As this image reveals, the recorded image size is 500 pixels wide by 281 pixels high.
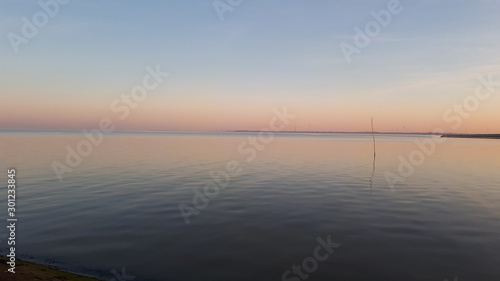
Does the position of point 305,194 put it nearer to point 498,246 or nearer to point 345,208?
point 345,208

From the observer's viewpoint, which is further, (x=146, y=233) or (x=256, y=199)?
(x=256, y=199)

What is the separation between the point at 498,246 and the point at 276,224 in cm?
1085

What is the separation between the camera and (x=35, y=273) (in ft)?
31.1

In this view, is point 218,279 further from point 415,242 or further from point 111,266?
point 415,242

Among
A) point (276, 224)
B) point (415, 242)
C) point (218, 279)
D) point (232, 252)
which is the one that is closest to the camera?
point (218, 279)

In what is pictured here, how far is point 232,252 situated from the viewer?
41.7ft

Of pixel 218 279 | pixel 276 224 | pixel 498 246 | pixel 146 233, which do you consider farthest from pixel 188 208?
pixel 498 246

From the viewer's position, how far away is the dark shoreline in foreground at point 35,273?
29.0ft

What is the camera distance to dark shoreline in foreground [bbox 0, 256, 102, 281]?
8.83m

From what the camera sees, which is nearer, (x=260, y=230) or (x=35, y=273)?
(x=35, y=273)

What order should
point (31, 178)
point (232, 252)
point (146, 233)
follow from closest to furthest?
1. point (232, 252)
2. point (146, 233)
3. point (31, 178)

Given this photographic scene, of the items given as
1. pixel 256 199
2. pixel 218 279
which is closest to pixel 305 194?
pixel 256 199

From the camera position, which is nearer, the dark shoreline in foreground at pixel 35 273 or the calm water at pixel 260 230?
the dark shoreline in foreground at pixel 35 273

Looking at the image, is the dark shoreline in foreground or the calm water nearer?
the dark shoreline in foreground
